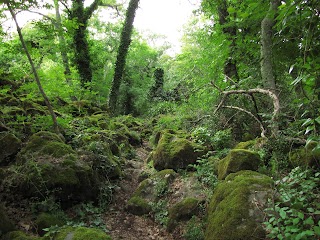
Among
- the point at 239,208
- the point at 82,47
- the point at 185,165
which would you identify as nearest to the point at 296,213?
the point at 239,208

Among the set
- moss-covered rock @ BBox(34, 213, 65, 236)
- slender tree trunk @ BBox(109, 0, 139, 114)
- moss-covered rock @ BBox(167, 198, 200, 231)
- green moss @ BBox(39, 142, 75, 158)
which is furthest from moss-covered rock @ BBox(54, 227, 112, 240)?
slender tree trunk @ BBox(109, 0, 139, 114)

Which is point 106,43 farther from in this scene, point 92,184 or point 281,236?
point 281,236

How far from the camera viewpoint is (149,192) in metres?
6.36

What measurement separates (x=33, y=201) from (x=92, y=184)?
1.33m

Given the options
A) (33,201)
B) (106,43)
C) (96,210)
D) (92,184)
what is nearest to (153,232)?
(96,210)

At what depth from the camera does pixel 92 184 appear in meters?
5.97

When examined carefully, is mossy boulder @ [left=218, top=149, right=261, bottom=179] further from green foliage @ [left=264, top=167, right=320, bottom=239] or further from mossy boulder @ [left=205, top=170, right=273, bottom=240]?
green foliage @ [left=264, top=167, right=320, bottom=239]

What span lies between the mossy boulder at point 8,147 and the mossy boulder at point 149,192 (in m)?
2.92

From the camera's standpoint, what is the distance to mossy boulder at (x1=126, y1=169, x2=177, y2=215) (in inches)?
232

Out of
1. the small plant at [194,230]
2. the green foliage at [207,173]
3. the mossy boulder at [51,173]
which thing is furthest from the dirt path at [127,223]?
the green foliage at [207,173]

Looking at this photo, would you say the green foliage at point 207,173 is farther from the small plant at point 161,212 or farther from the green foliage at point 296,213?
the green foliage at point 296,213

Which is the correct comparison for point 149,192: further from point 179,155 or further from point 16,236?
point 16,236

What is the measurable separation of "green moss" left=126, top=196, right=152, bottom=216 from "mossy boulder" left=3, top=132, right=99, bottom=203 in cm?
88

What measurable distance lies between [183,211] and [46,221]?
2.58m
